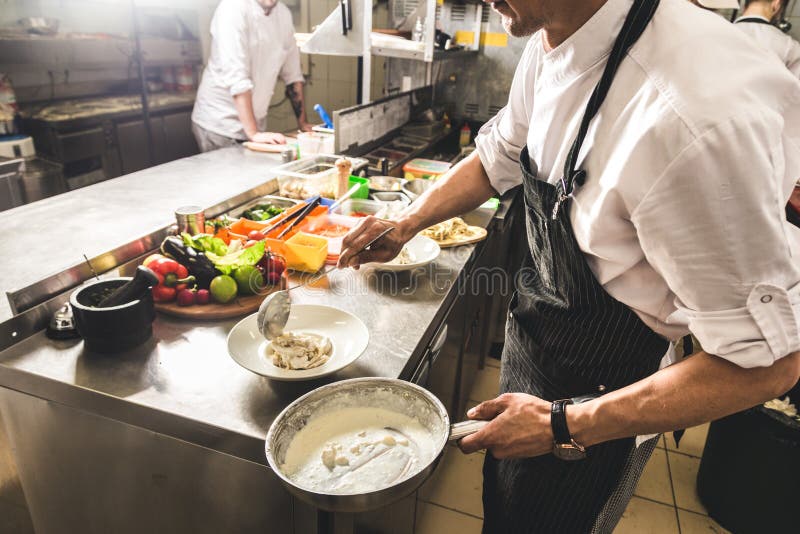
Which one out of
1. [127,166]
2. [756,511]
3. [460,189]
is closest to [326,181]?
[460,189]

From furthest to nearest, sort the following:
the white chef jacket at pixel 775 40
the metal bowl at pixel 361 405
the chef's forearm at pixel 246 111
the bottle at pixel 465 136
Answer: the bottle at pixel 465 136
the chef's forearm at pixel 246 111
the white chef jacket at pixel 775 40
the metal bowl at pixel 361 405

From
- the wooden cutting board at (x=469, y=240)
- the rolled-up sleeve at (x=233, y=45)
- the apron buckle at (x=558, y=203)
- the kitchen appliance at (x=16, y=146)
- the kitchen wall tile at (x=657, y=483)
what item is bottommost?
the kitchen wall tile at (x=657, y=483)

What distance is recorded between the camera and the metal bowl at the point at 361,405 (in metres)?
0.88

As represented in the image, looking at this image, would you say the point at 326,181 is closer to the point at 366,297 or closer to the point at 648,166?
the point at 366,297

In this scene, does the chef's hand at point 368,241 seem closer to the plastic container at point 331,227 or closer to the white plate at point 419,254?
the white plate at point 419,254

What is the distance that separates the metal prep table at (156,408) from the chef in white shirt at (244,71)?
2.06m

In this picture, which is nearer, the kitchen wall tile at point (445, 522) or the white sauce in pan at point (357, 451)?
the white sauce in pan at point (357, 451)

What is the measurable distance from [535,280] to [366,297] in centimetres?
56

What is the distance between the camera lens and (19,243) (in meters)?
1.76

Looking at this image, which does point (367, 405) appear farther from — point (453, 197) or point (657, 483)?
point (657, 483)

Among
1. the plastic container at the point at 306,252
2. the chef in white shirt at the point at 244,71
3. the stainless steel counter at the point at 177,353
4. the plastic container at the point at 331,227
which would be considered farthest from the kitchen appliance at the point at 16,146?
the plastic container at the point at 306,252

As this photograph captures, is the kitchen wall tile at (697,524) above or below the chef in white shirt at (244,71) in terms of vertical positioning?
below

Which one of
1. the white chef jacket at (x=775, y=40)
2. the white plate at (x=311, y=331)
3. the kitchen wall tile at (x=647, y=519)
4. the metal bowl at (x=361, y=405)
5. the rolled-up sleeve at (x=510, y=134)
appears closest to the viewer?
the metal bowl at (x=361, y=405)

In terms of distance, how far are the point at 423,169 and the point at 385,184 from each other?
0.50 m
